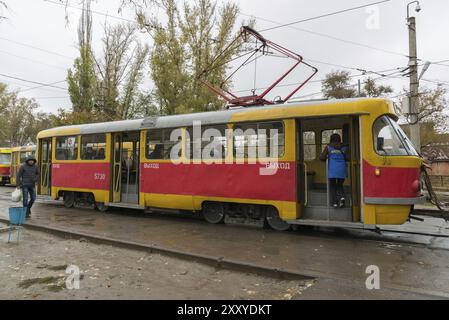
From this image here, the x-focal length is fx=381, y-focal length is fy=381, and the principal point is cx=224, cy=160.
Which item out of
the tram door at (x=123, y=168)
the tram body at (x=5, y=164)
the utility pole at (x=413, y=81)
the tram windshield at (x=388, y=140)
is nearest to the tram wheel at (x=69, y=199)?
the tram door at (x=123, y=168)

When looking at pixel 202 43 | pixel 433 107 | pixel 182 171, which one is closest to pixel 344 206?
pixel 182 171

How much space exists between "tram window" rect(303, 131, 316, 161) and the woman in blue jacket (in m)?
0.98

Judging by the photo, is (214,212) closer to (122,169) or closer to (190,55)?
(122,169)

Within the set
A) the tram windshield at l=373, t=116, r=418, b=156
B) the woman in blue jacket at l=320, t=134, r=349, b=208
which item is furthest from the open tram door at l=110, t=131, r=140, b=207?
the tram windshield at l=373, t=116, r=418, b=156

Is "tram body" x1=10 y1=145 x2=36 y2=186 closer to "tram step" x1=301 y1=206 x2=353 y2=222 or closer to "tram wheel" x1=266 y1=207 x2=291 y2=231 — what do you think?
"tram wheel" x1=266 y1=207 x2=291 y2=231

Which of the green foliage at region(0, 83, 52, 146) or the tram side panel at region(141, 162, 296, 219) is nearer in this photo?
the tram side panel at region(141, 162, 296, 219)

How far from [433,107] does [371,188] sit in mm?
32584

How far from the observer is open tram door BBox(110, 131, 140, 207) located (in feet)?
40.5

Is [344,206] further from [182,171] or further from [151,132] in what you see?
[151,132]

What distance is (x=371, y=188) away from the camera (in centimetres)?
771

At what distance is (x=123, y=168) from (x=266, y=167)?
5.58 metres

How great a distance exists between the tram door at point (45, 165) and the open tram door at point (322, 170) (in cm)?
1047

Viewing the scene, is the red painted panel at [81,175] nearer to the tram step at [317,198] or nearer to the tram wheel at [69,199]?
the tram wheel at [69,199]

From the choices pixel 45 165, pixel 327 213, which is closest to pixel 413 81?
pixel 327 213
